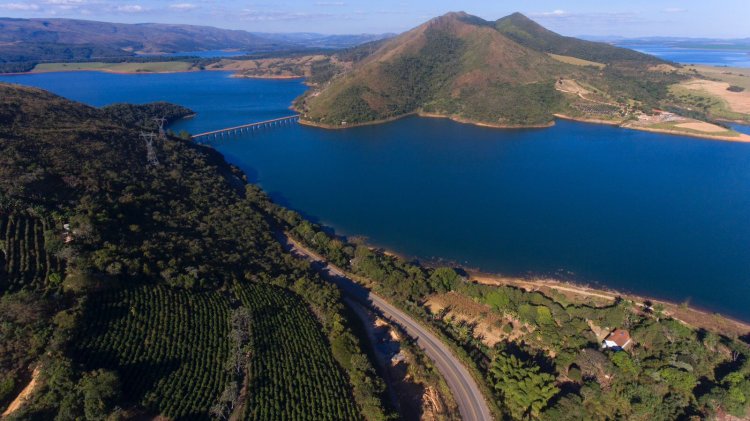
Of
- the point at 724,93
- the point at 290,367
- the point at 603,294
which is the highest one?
the point at 724,93

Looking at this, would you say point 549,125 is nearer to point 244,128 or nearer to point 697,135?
point 697,135

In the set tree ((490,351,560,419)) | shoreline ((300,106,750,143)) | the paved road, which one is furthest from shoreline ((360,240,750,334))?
shoreline ((300,106,750,143))

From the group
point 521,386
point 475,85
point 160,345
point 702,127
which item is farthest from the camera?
point 475,85

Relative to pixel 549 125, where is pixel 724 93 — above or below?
above

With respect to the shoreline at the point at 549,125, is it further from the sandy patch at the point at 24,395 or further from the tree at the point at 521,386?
the sandy patch at the point at 24,395

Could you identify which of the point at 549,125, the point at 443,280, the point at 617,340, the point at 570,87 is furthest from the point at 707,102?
the point at 443,280

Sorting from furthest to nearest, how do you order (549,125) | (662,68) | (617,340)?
(662,68) < (549,125) < (617,340)

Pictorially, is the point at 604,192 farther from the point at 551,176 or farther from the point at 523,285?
the point at 523,285
